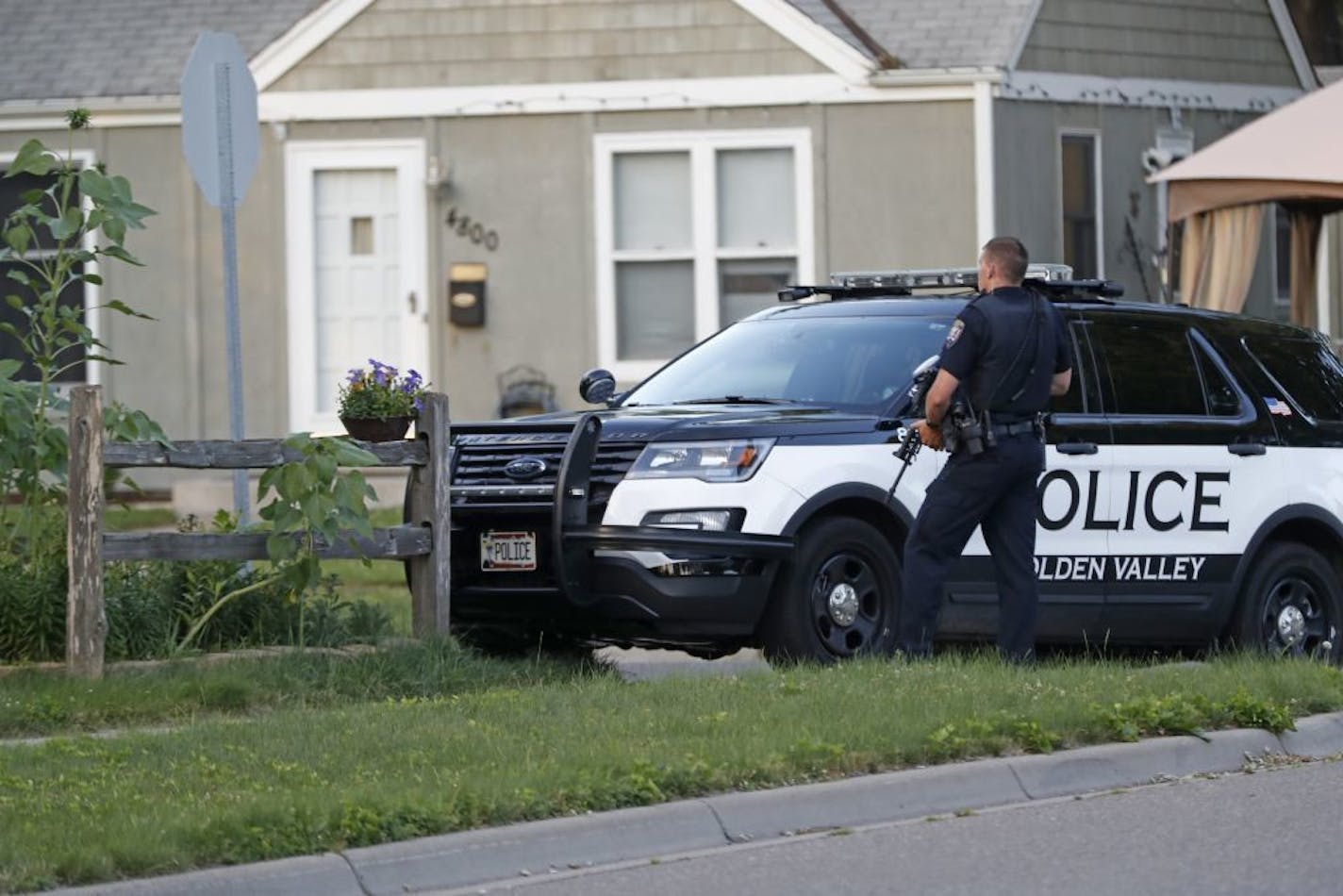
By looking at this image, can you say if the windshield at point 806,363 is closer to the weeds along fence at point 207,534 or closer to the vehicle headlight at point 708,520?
the vehicle headlight at point 708,520

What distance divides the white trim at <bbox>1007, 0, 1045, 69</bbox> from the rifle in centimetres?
829

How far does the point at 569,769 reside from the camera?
303 inches

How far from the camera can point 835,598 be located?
10.4 metres

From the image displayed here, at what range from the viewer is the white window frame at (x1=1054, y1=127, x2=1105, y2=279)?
1942 centimetres

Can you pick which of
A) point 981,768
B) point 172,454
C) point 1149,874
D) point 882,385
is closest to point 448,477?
point 172,454

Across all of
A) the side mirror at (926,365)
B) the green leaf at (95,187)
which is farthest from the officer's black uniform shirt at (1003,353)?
the green leaf at (95,187)

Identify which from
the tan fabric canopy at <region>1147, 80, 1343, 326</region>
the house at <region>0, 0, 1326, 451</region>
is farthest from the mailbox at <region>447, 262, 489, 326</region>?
the tan fabric canopy at <region>1147, 80, 1343, 326</region>

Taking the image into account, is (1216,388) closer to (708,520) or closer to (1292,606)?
(1292,606)

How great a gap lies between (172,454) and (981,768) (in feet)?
12.9

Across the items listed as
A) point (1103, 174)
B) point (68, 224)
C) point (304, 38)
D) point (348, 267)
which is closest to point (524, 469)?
point (68, 224)

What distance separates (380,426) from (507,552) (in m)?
0.84

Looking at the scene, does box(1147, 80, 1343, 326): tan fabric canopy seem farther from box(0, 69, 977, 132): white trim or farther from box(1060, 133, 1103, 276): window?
box(1060, 133, 1103, 276): window

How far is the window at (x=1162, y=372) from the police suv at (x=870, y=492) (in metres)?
0.01

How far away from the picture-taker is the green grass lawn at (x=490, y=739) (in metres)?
7.00
